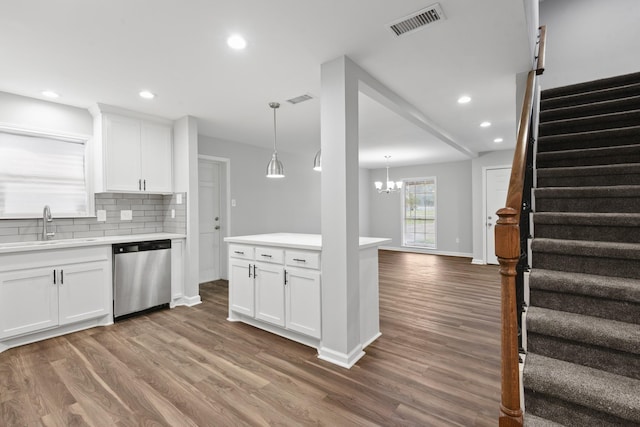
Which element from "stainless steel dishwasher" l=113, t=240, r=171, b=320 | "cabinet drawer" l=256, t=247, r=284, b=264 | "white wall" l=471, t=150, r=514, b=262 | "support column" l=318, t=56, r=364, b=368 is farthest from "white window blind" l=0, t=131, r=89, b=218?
"white wall" l=471, t=150, r=514, b=262

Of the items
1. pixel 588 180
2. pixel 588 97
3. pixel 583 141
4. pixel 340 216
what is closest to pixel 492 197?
pixel 588 97

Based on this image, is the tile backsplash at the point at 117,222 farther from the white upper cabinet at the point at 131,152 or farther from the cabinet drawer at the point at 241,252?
the cabinet drawer at the point at 241,252

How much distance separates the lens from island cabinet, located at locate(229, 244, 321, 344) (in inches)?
106

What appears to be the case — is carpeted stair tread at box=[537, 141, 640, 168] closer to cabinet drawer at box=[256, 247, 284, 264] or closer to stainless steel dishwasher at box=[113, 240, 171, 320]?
cabinet drawer at box=[256, 247, 284, 264]

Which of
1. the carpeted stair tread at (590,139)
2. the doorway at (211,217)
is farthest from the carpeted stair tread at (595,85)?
the doorway at (211,217)

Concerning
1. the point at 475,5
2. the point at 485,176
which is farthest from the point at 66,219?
the point at 485,176

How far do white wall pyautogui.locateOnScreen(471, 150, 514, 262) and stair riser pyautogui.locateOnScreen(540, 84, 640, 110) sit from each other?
3.20m

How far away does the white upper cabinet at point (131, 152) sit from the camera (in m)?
3.60

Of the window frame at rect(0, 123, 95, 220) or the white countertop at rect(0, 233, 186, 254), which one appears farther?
the window frame at rect(0, 123, 95, 220)

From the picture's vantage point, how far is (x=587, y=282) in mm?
1631

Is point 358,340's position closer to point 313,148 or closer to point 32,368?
point 32,368

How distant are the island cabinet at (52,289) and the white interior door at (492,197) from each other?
6.95m

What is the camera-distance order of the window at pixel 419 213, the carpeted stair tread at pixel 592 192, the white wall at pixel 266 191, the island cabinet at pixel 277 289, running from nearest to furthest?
the carpeted stair tread at pixel 592 192
the island cabinet at pixel 277 289
the white wall at pixel 266 191
the window at pixel 419 213

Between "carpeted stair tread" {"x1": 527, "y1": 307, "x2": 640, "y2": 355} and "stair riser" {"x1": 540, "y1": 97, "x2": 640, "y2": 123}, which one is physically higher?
"stair riser" {"x1": 540, "y1": 97, "x2": 640, "y2": 123}
